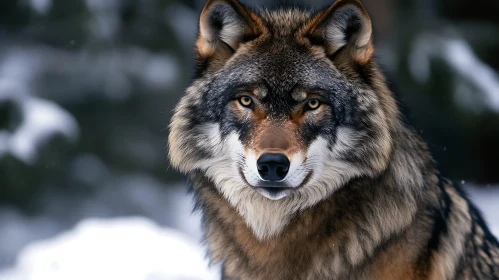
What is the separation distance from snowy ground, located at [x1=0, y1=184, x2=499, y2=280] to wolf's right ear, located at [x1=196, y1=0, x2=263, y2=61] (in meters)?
1.97

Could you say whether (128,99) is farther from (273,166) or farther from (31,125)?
(273,166)

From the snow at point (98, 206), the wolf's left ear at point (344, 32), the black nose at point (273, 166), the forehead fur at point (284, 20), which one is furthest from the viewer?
the snow at point (98, 206)

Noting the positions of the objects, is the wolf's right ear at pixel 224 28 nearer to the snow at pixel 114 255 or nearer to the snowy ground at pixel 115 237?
the snowy ground at pixel 115 237

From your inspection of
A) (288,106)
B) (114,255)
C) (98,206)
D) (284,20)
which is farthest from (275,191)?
(98,206)

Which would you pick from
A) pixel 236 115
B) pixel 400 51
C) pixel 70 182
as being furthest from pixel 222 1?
pixel 400 51

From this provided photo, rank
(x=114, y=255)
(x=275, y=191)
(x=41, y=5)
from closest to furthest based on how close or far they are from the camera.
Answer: (x=275, y=191) → (x=114, y=255) → (x=41, y=5)

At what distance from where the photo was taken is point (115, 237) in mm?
6672

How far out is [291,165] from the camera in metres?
3.16

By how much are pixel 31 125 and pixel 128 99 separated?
3.95 ft

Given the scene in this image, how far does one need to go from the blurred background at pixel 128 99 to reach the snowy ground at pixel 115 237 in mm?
22

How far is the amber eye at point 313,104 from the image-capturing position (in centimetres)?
336

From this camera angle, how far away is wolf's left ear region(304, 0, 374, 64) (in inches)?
133

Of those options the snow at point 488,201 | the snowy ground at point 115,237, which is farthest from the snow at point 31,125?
the snow at point 488,201

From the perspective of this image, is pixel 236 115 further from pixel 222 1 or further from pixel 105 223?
pixel 105 223
